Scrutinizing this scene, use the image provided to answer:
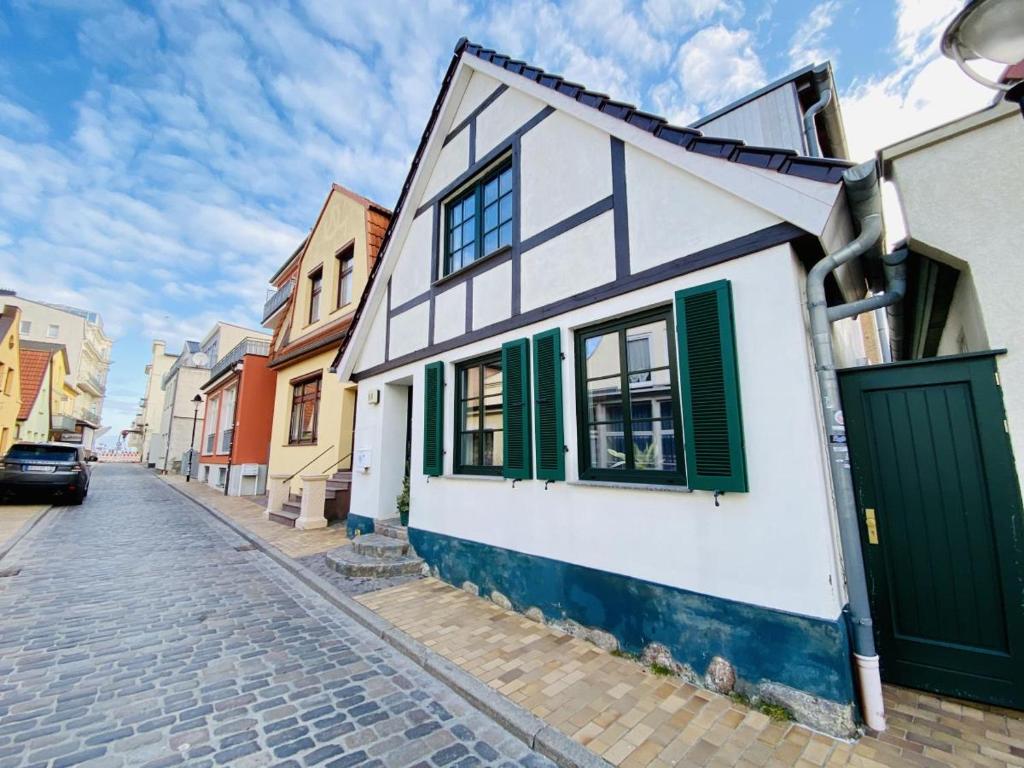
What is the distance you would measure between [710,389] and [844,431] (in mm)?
863

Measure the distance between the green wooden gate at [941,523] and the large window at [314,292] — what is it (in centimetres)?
1257

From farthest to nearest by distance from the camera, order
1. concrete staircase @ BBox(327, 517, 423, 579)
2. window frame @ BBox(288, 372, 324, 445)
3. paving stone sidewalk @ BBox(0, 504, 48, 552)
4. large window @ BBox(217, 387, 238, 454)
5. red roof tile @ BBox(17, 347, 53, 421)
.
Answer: red roof tile @ BBox(17, 347, 53, 421), large window @ BBox(217, 387, 238, 454), window frame @ BBox(288, 372, 324, 445), paving stone sidewalk @ BBox(0, 504, 48, 552), concrete staircase @ BBox(327, 517, 423, 579)

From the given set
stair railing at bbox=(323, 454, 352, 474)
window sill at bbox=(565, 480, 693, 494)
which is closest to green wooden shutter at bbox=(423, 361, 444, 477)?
window sill at bbox=(565, 480, 693, 494)

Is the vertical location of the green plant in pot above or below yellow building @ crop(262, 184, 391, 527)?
below

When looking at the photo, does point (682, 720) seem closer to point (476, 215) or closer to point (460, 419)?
point (460, 419)

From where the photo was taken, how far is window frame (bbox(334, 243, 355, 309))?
10.9m

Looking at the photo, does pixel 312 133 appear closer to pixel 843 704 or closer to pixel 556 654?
pixel 556 654

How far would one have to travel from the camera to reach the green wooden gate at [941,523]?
2.64m

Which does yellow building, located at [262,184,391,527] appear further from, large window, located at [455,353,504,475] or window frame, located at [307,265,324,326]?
large window, located at [455,353,504,475]

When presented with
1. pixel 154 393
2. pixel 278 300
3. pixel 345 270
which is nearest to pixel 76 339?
pixel 154 393

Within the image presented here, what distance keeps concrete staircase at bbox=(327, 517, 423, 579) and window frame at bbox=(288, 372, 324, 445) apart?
5372 millimetres

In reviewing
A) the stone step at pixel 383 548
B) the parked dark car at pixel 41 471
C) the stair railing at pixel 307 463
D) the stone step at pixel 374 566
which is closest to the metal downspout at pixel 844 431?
the stone step at pixel 374 566

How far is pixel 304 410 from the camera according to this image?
474 inches

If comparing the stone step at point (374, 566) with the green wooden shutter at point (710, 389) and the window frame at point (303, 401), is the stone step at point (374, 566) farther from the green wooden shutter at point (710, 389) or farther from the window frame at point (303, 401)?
the window frame at point (303, 401)
